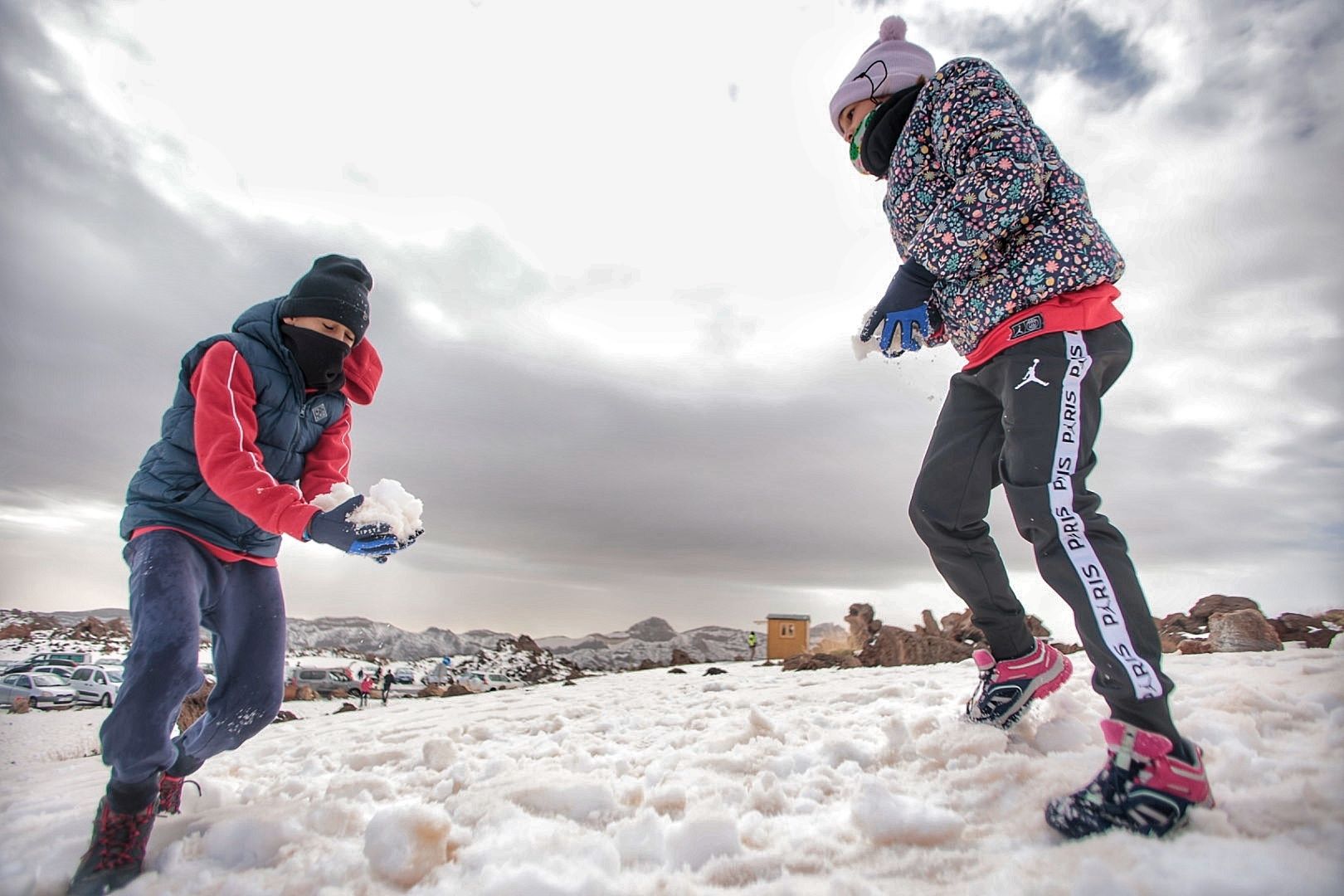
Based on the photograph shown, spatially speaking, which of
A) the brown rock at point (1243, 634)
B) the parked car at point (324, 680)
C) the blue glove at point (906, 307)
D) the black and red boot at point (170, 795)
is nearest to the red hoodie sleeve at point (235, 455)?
the black and red boot at point (170, 795)

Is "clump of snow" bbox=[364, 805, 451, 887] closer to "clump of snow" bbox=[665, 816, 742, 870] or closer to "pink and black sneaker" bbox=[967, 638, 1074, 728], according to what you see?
"clump of snow" bbox=[665, 816, 742, 870]

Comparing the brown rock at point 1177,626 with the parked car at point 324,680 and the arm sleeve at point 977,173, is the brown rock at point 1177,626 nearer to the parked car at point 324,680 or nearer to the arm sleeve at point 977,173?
the arm sleeve at point 977,173

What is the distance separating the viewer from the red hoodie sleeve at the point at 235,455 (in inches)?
73.7

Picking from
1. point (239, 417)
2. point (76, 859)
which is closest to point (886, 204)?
point (239, 417)

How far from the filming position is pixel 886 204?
2260 millimetres

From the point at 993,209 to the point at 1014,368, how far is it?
42 centimetres

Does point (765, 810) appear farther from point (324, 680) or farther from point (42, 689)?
Answer: point (324, 680)

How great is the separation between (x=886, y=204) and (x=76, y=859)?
2.98m

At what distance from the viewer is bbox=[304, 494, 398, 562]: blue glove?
1905mm

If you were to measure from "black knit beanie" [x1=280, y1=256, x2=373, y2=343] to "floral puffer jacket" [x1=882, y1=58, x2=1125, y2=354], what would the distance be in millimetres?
1937

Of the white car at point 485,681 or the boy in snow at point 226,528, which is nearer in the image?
the boy in snow at point 226,528

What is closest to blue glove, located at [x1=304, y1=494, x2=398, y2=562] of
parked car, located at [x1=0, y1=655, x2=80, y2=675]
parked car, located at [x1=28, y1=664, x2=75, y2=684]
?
parked car, located at [x1=0, y1=655, x2=80, y2=675]

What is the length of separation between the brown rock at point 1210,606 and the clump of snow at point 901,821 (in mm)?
4659

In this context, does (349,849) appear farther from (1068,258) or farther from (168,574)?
(1068,258)
